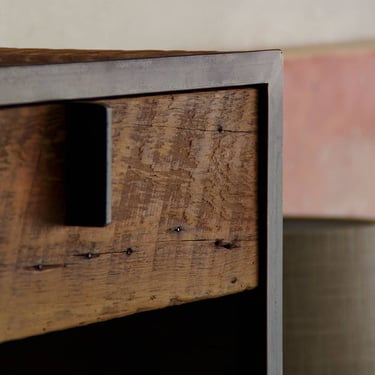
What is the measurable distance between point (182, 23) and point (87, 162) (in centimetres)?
87

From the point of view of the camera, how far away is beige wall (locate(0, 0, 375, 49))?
1273 millimetres

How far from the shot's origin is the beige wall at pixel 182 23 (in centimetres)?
127

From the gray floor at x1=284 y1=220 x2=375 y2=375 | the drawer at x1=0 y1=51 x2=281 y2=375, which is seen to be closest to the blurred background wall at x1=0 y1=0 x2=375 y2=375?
the gray floor at x1=284 y1=220 x2=375 y2=375

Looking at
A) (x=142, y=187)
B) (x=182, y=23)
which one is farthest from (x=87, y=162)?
(x=182, y=23)

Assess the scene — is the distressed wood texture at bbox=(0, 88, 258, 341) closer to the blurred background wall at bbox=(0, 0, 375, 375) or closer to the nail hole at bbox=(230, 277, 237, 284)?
the nail hole at bbox=(230, 277, 237, 284)

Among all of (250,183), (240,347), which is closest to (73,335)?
(240,347)

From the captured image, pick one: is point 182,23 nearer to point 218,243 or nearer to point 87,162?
point 218,243

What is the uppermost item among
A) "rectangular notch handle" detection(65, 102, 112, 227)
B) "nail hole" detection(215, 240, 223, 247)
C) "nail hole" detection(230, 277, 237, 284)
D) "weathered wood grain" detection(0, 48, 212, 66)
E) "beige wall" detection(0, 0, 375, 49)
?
"beige wall" detection(0, 0, 375, 49)

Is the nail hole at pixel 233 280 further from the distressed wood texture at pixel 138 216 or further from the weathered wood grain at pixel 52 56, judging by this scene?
the weathered wood grain at pixel 52 56

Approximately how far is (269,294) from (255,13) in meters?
0.91

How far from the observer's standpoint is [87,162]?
659 millimetres

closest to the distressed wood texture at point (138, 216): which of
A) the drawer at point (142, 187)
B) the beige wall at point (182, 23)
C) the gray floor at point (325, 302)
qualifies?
the drawer at point (142, 187)

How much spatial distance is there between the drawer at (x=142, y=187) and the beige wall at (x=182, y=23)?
0.53m

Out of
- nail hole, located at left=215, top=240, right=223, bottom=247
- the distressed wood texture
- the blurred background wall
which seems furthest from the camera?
the blurred background wall
